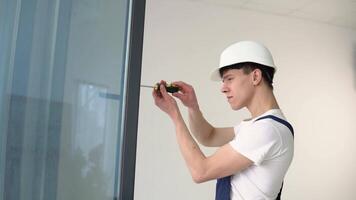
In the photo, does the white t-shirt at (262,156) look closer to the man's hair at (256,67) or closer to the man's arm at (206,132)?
the man's hair at (256,67)

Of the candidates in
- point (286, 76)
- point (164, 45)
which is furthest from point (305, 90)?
point (164, 45)

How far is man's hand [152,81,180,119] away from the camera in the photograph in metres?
1.12

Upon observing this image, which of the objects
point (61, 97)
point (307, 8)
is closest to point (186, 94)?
point (61, 97)

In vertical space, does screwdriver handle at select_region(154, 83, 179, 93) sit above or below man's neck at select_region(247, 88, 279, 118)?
above

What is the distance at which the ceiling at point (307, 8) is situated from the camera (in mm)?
2871

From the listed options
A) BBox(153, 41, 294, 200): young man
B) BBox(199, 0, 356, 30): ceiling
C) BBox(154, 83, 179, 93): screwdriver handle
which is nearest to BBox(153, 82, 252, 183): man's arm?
BBox(153, 41, 294, 200): young man

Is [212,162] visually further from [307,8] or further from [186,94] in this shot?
[307,8]

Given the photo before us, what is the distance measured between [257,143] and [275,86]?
208cm

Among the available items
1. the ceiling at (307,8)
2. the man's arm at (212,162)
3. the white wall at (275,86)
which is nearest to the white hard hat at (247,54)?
the man's arm at (212,162)

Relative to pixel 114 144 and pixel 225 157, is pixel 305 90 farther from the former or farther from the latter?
pixel 114 144

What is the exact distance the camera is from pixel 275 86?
9.87 ft

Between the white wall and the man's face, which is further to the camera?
the white wall

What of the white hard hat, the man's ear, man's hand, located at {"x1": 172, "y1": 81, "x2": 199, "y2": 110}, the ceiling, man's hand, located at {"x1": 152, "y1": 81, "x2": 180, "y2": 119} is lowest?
man's hand, located at {"x1": 152, "y1": 81, "x2": 180, "y2": 119}

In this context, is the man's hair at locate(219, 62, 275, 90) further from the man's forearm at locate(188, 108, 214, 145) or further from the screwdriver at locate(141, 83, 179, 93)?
the man's forearm at locate(188, 108, 214, 145)
